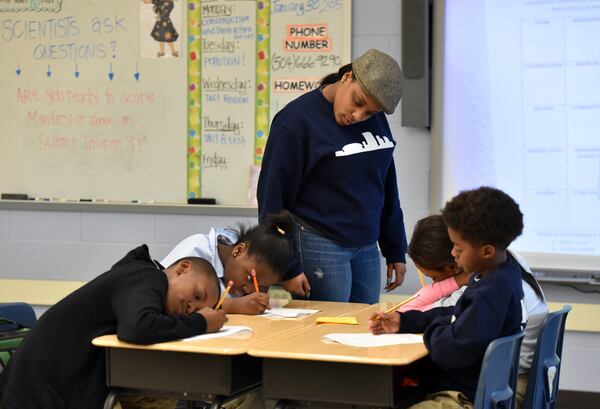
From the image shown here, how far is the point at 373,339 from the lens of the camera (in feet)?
8.09

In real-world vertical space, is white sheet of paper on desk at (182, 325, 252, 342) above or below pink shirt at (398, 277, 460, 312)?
below

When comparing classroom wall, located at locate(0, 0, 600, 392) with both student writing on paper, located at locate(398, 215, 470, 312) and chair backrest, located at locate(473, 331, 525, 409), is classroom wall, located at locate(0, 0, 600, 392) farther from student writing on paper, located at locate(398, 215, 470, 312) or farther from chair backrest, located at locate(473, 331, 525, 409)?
chair backrest, located at locate(473, 331, 525, 409)

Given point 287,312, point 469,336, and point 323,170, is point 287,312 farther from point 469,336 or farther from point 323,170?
point 469,336

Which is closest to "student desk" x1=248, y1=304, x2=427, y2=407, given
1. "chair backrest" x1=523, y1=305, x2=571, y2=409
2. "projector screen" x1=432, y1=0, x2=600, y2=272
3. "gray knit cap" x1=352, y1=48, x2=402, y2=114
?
"chair backrest" x1=523, y1=305, x2=571, y2=409

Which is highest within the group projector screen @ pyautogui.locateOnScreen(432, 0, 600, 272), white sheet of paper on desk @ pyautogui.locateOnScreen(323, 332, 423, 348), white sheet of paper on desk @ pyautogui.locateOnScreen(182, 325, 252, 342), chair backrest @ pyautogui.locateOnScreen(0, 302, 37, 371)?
projector screen @ pyautogui.locateOnScreen(432, 0, 600, 272)

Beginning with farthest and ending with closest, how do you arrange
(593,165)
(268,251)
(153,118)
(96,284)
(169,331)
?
(153,118) → (593,165) → (268,251) → (96,284) → (169,331)

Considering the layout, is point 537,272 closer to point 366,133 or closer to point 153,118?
point 366,133

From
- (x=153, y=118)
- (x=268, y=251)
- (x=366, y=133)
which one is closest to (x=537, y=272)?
(x=366, y=133)

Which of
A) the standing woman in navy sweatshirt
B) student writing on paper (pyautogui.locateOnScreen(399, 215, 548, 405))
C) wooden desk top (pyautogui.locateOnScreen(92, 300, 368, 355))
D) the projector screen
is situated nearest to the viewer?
wooden desk top (pyautogui.locateOnScreen(92, 300, 368, 355))

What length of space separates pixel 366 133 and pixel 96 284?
114cm

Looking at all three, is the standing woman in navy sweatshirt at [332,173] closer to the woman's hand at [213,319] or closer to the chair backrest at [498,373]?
the woman's hand at [213,319]

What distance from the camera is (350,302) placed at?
336 cm

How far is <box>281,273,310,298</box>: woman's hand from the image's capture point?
3.05m

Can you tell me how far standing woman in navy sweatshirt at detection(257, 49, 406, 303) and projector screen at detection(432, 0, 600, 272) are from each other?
1092mm
